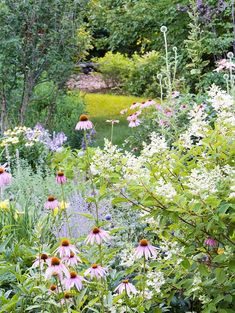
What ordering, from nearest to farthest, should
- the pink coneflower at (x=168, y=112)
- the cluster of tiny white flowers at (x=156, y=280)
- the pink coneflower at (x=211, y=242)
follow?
the pink coneflower at (x=211, y=242)
the cluster of tiny white flowers at (x=156, y=280)
the pink coneflower at (x=168, y=112)

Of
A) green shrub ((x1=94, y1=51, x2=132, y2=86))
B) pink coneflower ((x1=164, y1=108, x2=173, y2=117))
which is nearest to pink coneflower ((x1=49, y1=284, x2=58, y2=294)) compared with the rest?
pink coneflower ((x1=164, y1=108, x2=173, y2=117))

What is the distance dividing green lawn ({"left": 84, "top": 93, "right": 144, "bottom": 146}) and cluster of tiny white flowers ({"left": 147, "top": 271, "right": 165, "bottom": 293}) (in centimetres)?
687

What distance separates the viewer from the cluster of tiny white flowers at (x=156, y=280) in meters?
2.38

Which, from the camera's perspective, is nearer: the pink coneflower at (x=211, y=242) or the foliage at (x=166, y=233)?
the foliage at (x=166, y=233)

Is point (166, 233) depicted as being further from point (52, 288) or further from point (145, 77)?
point (145, 77)

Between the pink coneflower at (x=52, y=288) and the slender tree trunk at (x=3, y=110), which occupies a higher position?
the pink coneflower at (x=52, y=288)

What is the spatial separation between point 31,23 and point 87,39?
41.3 inches

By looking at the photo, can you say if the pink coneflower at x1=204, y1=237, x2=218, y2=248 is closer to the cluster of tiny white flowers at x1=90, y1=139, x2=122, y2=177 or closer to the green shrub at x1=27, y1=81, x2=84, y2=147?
the cluster of tiny white flowers at x1=90, y1=139, x2=122, y2=177

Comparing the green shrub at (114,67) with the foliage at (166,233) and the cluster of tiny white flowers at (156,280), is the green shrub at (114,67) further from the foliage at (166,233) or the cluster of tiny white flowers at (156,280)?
the cluster of tiny white flowers at (156,280)

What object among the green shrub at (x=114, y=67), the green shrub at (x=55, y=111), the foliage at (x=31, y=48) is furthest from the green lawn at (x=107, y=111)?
the foliage at (x=31, y=48)

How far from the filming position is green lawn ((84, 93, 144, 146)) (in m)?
10.1

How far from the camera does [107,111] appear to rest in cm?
1309

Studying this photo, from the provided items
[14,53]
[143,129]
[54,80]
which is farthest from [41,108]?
[143,129]

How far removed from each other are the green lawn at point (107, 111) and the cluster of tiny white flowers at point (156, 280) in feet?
22.5
